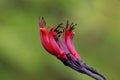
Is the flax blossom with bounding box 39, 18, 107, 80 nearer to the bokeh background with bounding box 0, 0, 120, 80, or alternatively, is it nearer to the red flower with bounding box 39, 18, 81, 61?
the red flower with bounding box 39, 18, 81, 61

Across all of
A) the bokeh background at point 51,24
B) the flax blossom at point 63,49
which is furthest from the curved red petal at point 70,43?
the bokeh background at point 51,24

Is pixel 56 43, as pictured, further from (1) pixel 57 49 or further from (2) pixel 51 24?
(2) pixel 51 24

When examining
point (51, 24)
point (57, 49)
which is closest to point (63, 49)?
point (57, 49)

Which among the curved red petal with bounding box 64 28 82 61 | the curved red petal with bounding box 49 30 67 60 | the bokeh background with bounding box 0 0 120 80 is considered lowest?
the curved red petal with bounding box 49 30 67 60

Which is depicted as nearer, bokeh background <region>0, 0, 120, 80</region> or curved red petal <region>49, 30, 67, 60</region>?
curved red petal <region>49, 30, 67, 60</region>

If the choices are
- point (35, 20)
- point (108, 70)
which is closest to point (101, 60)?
point (108, 70)

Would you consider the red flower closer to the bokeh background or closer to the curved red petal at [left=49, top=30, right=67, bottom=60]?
the curved red petal at [left=49, top=30, right=67, bottom=60]

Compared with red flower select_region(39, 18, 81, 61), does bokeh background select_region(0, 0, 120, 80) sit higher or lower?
higher

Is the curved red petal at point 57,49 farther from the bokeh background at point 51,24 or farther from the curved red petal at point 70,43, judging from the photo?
the bokeh background at point 51,24

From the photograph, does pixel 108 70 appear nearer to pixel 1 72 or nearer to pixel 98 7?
pixel 98 7

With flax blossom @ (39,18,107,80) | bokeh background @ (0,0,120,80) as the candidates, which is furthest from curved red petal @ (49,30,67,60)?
bokeh background @ (0,0,120,80)
